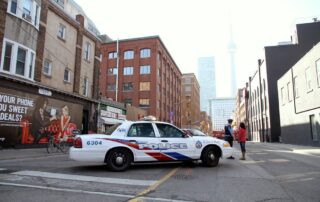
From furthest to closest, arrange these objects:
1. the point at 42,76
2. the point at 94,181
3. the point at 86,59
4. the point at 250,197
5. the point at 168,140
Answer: the point at 86,59 → the point at 42,76 → the point at 168,140 → the point at 94,181 → the point at 250,197

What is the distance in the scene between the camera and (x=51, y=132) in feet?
66.6

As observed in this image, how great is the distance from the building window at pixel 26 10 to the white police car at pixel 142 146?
12908 mm

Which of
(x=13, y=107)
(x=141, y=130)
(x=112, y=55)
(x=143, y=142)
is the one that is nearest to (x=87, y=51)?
(x=13, y=107)

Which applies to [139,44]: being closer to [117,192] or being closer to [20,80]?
[20,80]

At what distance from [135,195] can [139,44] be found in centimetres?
4872

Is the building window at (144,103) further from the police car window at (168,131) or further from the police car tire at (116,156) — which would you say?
the police car tire at (116,156)

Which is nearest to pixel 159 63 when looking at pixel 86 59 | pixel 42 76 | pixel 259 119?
pixel 259 119

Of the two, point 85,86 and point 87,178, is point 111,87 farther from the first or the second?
point 87,178

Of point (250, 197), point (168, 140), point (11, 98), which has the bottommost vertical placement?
point (250, 197)

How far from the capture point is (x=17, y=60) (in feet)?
57.1

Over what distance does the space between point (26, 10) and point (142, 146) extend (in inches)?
584

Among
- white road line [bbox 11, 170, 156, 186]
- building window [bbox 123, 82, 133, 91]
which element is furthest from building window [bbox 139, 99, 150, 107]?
white road line [bbox 11, 170, 156, 186]

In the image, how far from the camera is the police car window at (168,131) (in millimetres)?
9281

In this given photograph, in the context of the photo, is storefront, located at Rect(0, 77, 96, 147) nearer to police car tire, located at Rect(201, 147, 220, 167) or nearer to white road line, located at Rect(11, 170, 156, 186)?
white road line, located at Rect(11, 170, 156, 186)
